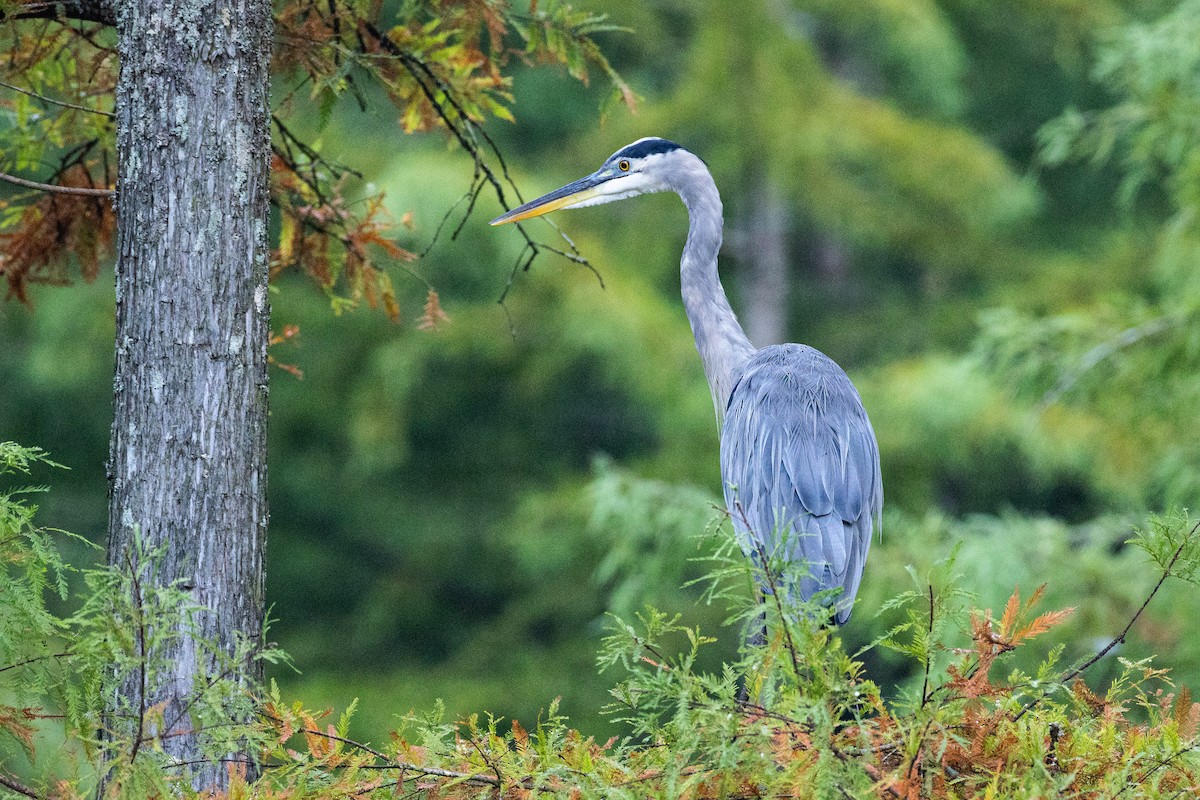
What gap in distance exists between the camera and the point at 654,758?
2393 mm

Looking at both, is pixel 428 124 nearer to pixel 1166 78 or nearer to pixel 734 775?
pixel 734 775

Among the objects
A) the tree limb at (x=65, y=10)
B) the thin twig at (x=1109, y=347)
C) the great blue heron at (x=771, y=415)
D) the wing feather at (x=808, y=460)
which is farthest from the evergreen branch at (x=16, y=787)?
the thin twig at (x=1109, y=347)

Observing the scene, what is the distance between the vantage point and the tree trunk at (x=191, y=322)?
269 cm

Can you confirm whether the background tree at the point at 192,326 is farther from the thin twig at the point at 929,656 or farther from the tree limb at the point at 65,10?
the thin twig at the point at 929,656

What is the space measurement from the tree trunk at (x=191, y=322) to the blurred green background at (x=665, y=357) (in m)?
5.37

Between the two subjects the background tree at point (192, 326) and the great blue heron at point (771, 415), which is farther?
the great blue heron at point (771, 415)

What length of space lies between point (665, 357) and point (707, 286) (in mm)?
5986

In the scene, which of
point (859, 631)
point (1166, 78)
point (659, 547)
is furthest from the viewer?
point (859, 631)

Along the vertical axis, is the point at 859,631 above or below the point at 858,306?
below

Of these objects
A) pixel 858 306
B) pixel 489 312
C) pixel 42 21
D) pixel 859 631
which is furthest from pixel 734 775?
pixel 858 306

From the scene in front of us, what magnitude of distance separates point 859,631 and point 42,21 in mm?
8243

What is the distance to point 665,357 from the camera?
10.8 m

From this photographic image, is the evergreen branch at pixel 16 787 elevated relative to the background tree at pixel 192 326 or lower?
lower

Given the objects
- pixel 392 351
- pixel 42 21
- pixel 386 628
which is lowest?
pixel 386 628
